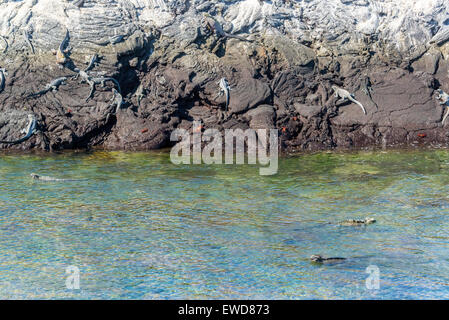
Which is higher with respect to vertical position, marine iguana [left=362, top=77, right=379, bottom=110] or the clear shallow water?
marine iguana [left=362, top=77, right=379, bottom=110]

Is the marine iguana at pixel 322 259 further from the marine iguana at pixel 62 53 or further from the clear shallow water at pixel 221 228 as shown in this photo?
the marine iguana at pixel 62 53

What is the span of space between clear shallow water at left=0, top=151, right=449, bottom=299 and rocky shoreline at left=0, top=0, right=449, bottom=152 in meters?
1.22

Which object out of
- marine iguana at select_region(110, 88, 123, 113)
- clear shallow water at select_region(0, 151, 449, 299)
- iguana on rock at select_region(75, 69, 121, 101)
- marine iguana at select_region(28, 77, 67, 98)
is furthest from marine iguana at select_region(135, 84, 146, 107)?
clear shallow water at select_region(0, 151, 449, 299)

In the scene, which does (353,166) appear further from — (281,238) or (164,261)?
(164,261)

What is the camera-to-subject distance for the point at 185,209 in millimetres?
7914

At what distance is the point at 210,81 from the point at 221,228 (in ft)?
18.3

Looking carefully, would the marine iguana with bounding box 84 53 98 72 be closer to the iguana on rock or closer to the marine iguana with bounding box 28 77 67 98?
the iguana on rock

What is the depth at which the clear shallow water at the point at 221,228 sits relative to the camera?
5531 mm

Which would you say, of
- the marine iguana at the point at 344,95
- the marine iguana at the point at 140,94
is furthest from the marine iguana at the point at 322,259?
the marine iguana at the point at 140,94

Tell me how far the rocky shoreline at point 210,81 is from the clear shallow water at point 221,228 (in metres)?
1.22

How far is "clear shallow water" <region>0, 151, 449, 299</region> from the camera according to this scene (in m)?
5.53

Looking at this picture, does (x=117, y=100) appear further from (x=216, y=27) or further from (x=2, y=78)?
(x=216, y=27)
